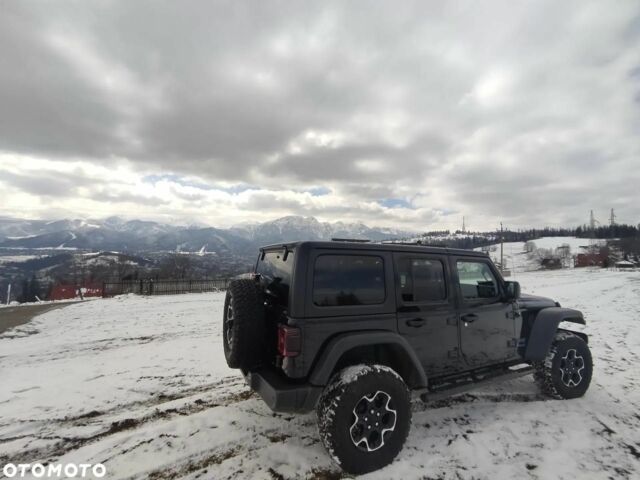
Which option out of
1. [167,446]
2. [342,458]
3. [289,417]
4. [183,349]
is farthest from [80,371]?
[342,458]

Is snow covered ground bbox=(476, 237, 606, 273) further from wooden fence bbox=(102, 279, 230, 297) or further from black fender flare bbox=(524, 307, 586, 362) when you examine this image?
black fender flare bbox=(524, 307, 586, 362)

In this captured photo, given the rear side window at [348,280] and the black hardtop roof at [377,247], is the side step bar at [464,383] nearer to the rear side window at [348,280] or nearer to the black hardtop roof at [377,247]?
the rear side window at [348,280]

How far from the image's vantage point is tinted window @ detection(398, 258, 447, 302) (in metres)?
3.65

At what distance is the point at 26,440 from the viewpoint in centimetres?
353

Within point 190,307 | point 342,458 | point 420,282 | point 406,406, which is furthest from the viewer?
point 190,307

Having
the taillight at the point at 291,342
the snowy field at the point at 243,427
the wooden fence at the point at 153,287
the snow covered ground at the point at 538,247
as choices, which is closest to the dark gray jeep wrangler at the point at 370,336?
the taillight at the point at 291,342

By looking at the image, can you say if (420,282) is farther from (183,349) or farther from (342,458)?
(183,349)

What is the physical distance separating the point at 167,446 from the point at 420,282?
320 cm

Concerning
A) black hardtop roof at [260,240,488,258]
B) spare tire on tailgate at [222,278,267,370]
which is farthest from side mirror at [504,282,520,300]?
spare tire on tailgate at [222,278,267,370]

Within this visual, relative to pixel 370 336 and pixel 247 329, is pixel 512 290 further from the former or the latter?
pixel 247 329

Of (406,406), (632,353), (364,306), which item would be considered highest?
(364,306)

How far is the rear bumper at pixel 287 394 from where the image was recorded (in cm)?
291

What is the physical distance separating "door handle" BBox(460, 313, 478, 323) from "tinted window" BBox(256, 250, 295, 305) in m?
2.19

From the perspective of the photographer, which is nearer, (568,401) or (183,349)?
(568,401)
